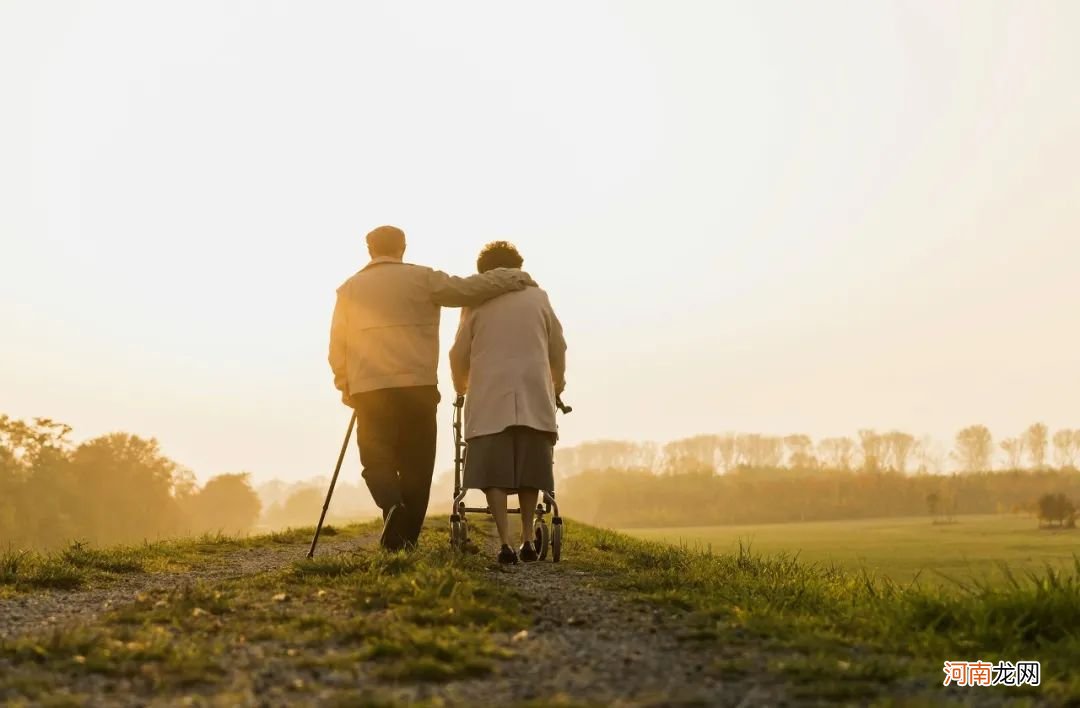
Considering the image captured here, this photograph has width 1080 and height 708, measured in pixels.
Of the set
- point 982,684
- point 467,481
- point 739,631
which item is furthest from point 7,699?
point 467,481

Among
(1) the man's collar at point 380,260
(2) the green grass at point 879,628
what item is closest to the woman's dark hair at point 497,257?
(1) the man's collar at point 380,260

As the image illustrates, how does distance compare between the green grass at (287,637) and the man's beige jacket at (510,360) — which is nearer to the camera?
the green grass at (287,637)

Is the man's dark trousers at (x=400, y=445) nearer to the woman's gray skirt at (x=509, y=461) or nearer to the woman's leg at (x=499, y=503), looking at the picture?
the woman's gray skirt at (x=509, y=461)

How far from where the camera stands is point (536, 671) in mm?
3365

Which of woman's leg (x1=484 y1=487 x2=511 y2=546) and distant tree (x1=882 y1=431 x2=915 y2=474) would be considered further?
distant tree (x1=882 y1=431 x2=915 y2=474)

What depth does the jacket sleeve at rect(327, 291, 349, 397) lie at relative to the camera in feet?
26.1

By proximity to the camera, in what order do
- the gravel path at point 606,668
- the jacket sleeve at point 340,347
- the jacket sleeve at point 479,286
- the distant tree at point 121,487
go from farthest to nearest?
the distant tree at point 121,487, the jacket sleeve at point 340,347, the jacket sleeve at point 479,286, the gravel path at point 606,668

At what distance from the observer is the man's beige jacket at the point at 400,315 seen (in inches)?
296

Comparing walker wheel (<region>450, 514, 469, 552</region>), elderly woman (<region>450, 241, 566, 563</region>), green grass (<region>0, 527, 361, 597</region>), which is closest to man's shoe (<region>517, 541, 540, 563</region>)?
elderly woman (<region>450, 241, 566, 563</region>)

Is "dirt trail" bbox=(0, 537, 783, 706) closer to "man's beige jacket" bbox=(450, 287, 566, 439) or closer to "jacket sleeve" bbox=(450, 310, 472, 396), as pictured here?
"man's beige jacket" bbox=(450, 287, 566, 439)

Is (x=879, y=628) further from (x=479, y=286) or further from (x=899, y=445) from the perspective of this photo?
(x=899, y=445)

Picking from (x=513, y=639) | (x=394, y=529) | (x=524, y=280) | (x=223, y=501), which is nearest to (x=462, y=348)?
(x=524, y=280)

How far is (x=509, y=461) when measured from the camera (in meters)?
7.11

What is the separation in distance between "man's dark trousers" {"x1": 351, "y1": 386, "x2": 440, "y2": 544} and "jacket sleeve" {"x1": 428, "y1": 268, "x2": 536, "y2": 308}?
795 millimetres
